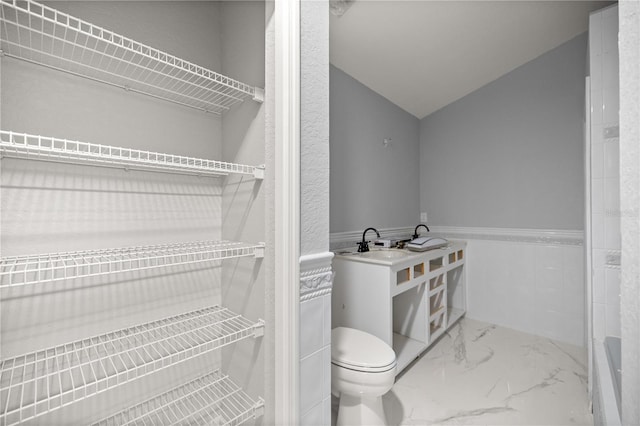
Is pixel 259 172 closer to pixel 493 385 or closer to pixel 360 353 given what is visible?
pixel 360 353

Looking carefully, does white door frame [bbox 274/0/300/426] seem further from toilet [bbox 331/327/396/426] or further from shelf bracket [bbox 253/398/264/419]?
toilet [bbox 331/327/396/426]

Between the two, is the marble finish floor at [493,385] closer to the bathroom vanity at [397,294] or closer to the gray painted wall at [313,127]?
the bathroom vanity at [397,294]

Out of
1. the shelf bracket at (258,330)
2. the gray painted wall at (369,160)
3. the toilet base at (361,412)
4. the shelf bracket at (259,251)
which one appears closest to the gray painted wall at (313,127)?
the shelf bracket at (259,251)

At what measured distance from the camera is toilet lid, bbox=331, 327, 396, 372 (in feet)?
4.33

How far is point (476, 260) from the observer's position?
2877 mm

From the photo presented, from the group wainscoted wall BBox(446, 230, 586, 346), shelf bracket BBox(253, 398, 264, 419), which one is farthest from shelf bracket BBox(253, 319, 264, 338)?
wainscoted wall BBox(446, 230, 586, 346)

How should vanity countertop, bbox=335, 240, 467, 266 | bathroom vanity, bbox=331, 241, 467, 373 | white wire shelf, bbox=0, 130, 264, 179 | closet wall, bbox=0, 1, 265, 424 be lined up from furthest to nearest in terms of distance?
vanity countertop, bbox=335, 240, 467, 266
bathroom vanity, bbox=331, 241, 467, 373
closet wall, bbox=0, 1, 265, 424
white wire shelf, bbox=0, 130, 264, 179

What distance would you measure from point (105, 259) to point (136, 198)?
0.29 meters

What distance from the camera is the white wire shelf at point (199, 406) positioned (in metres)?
1.10

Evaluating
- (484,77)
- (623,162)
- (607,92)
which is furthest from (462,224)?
(623,162)

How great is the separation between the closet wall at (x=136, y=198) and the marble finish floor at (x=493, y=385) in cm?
107

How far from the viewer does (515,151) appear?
2.68 meters

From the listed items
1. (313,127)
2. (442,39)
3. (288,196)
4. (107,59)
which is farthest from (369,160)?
(107,59)

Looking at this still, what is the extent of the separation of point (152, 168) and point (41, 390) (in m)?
0.84
